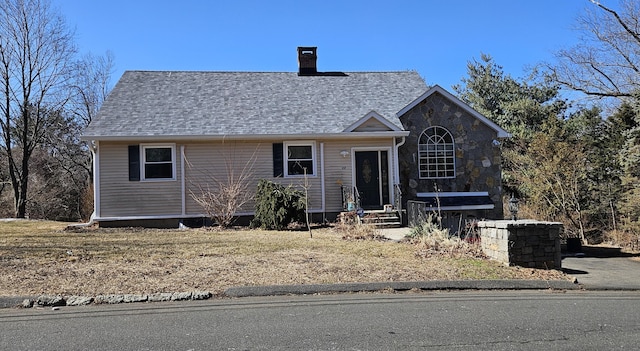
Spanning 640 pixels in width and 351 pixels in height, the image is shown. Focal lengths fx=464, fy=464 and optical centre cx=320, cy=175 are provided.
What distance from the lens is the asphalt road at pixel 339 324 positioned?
433 centimetres

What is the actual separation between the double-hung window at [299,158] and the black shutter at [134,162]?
480 cm

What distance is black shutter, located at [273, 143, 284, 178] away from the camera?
51.6ft

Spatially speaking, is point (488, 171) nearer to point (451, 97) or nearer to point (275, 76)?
point (451, 97)

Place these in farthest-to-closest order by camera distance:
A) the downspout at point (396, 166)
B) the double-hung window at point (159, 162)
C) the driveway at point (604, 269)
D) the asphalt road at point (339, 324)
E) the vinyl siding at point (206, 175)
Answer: the downspout at point (396, 166), the double-hung window at point (159, 162), the vinyl siding at point (206, 175), the driveway at point (604, 269), the asphalt road at point (339, 324)

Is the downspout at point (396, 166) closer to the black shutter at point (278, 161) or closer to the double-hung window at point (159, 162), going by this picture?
the black shutter at point (278, 161)

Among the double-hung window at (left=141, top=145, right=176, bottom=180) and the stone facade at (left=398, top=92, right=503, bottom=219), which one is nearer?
the double-hung window at (left=141, top=145, right=176, bottom=180)

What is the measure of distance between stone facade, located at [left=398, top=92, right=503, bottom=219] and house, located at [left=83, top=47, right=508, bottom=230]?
0.12 ft

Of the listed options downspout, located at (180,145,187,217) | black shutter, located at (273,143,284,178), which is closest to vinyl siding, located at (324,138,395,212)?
black shutter, located at (273,143,284,178)

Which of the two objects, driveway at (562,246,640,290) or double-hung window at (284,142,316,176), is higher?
double-hung window at (284,142,316,176)

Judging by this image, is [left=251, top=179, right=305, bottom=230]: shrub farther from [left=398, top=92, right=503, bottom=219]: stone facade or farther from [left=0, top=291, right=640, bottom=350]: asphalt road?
[left=0, top=291, right=640, bottom=350]: asphalt road

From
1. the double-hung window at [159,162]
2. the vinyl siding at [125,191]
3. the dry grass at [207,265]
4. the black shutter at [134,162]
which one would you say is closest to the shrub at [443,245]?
the dry grass at [207,265]

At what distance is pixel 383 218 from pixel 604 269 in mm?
6244

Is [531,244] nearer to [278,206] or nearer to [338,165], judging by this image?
[278,206]

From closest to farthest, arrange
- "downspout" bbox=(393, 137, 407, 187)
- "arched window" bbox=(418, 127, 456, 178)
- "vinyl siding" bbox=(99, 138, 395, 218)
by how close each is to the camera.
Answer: "vinyl siding" bbox=(99, 138, 395, 218)
"downspout" bbox=(393, 137, 407, 187)
"arched window" bbox=(418, 127, 456, 178)
